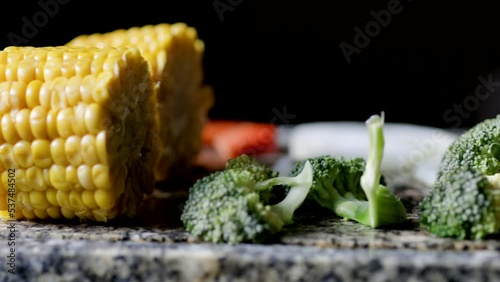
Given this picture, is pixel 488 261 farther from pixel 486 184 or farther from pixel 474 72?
pixel 474 72

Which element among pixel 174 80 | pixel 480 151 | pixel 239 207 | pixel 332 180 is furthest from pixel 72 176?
pixel 480 151

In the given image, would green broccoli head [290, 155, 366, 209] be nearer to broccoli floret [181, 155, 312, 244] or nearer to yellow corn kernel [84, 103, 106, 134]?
broccoli floret [181, 155, 312, 244]

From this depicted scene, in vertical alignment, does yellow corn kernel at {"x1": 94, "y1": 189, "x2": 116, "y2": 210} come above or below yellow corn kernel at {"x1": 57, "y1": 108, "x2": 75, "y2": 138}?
below

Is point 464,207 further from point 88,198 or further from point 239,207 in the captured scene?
point 88,198

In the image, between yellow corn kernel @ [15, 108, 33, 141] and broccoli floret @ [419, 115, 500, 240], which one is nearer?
broccoli floret @ [419, 115, 500, 240]

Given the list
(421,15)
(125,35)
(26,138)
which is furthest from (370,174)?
(421,15)

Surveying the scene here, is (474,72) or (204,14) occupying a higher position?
(204,14)

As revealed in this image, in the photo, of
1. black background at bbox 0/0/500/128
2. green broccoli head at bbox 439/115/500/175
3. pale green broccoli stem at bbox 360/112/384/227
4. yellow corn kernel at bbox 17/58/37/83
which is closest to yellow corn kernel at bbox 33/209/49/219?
yellow corn kernel at bbox 17/58/37/83
